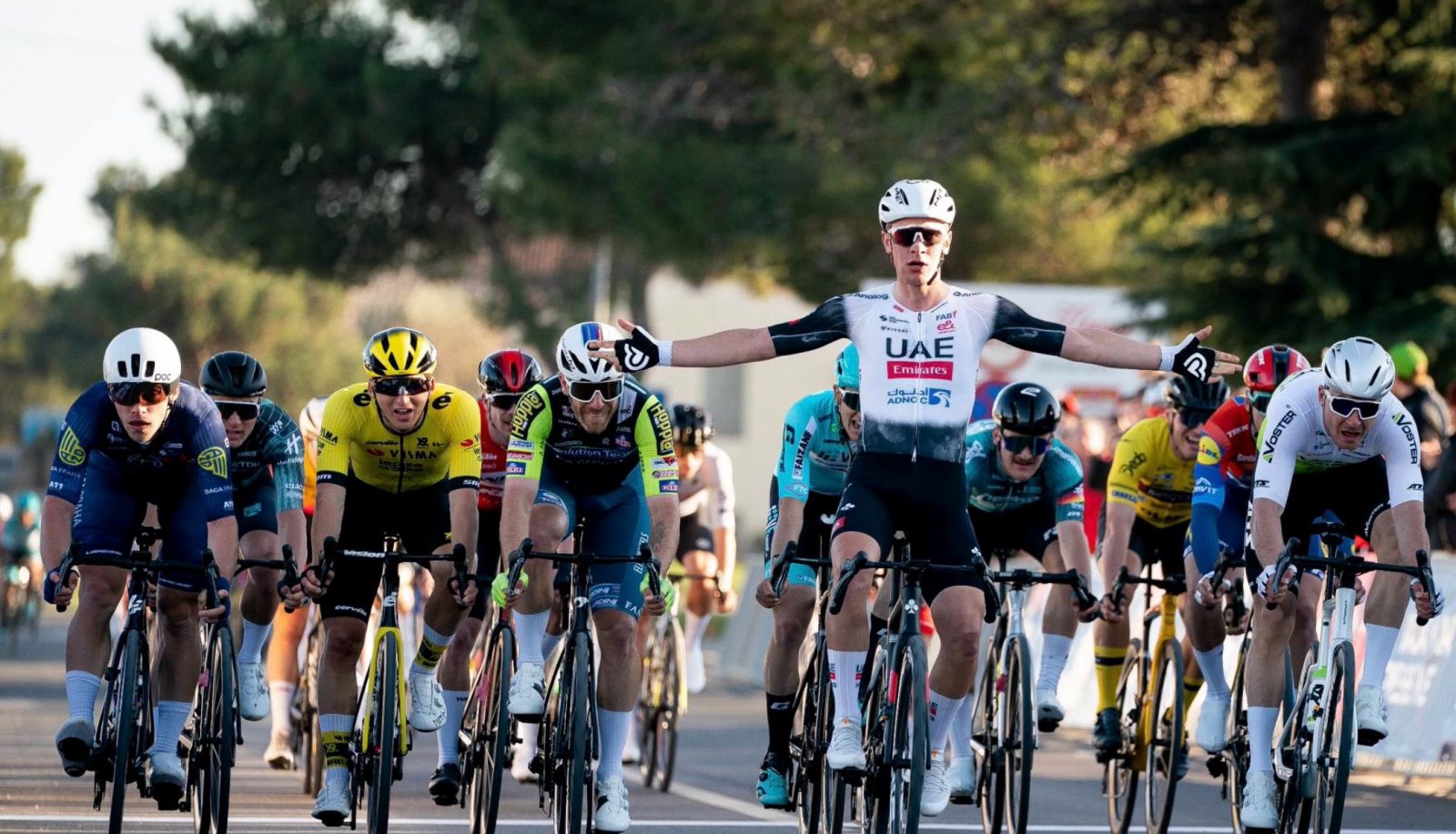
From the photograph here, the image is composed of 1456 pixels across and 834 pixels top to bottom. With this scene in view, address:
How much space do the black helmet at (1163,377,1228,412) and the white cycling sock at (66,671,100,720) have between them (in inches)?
203

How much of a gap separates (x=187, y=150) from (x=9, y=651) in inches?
634

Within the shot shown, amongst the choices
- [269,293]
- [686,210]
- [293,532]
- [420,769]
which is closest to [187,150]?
[686,210]

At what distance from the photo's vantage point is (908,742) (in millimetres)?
8664

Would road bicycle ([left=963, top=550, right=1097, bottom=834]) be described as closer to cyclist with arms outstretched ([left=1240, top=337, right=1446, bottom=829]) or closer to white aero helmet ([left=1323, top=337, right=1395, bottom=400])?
cyclist with arms outstretched ([left=1240, top=337, right=1446, bottom=829])

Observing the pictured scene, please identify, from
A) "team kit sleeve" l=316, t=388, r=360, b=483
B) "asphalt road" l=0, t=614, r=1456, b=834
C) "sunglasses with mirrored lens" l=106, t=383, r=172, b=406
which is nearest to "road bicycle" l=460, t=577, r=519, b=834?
"asphalt road" l=0, t=614, r=1456, b=834

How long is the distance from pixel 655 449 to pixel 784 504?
2.71 feet

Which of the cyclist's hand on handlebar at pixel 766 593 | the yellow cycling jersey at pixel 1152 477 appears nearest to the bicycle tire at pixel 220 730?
the cyclist's hand on handlebar at pixel 766 593

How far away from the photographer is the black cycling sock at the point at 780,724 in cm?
1044

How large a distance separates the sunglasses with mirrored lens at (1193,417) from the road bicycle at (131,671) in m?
4.70

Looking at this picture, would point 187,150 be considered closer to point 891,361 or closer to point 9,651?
point 9,651

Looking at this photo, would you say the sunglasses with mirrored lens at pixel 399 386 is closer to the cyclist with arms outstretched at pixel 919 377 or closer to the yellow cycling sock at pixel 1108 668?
the cyclist with arms outstretched at pixel 919 377

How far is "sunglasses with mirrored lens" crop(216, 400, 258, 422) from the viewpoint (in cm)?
1125

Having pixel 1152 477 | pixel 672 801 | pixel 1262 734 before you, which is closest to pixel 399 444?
pixel 672 801

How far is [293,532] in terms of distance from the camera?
1074 centimetres
